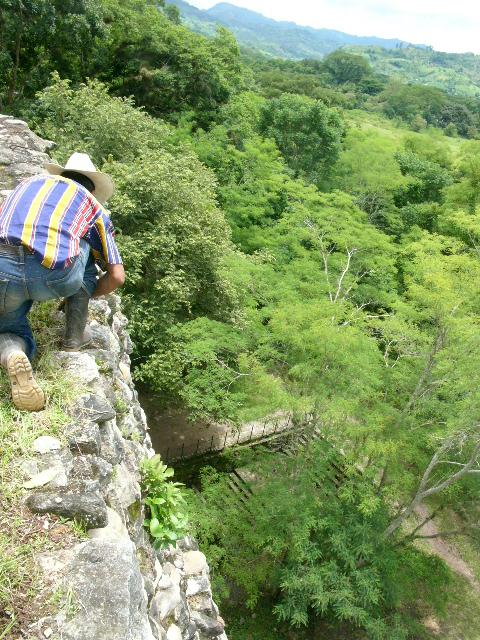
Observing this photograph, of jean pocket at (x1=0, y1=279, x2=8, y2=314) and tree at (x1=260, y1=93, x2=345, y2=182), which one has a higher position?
jean pocket at (x1=0, y1=279, x2=8, y2=314)

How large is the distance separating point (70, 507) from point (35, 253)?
4.87ft

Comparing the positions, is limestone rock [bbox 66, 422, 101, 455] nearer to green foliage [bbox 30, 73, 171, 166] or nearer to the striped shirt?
the striped shirt

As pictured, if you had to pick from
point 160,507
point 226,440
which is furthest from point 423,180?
point 160,507

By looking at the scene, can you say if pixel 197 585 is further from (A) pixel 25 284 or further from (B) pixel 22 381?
(A) pixel 25 284

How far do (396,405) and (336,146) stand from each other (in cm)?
1424

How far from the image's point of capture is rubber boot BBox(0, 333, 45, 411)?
2883mm

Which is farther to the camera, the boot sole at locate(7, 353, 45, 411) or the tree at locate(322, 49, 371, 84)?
the tree at locate(322, 49, 371, 84)

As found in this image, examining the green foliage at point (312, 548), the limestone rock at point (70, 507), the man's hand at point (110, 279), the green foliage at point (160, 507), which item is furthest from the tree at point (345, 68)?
the limestone rock at point (70, 507)

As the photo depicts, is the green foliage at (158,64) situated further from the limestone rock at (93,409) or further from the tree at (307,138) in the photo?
the limestone rock at (93,409)

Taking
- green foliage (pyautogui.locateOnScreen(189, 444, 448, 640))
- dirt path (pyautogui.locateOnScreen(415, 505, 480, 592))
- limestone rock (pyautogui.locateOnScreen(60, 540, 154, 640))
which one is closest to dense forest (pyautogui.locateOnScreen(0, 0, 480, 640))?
green foliage (pyautogui.locateOnScreen(189, 444, 448, 640))

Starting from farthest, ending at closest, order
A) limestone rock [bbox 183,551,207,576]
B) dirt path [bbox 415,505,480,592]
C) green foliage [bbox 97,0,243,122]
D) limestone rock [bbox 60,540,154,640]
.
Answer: green foliage [bbox 97,0,243,122], dirt path [bbox 415,505,480,592], limestone rock [bbox 183,551,207,576], limestone rock [bbox 60,540,154,640]

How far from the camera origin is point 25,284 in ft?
9.86

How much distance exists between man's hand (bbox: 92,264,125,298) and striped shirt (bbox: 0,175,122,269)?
42 cm

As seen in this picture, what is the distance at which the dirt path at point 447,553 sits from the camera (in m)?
11.8
